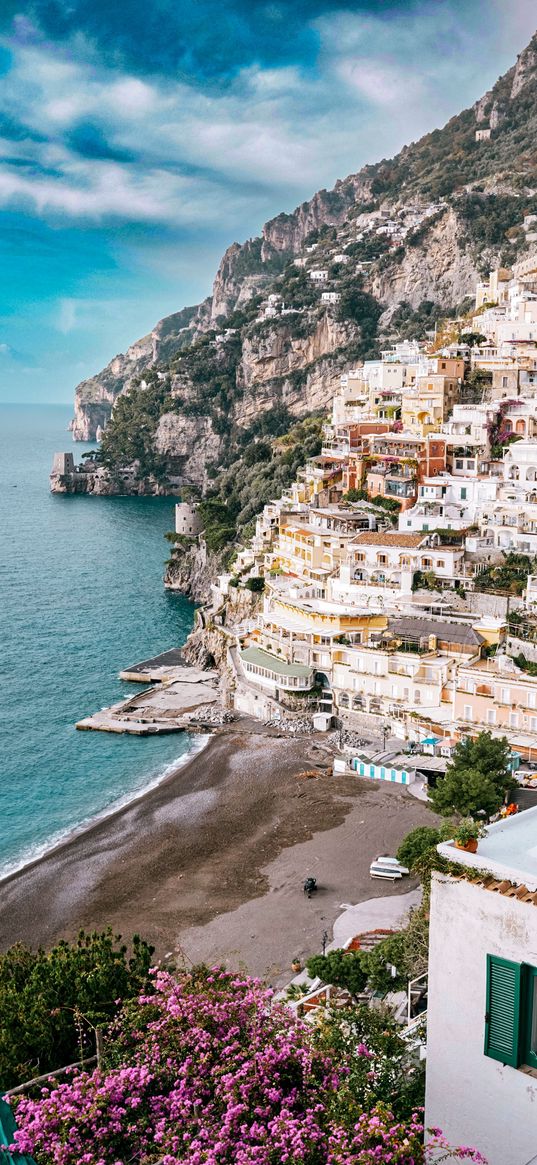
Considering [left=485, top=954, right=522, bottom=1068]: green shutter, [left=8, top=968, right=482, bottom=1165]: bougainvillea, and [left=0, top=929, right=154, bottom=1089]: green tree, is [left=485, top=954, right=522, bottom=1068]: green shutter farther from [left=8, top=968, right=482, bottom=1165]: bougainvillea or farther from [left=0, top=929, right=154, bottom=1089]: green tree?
[left=0, top=929, right=154, bottom=1089]: green tree

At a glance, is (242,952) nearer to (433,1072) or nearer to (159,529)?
(433,1072)

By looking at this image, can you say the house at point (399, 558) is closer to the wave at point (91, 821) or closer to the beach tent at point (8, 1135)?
the wave at point (91, 821)

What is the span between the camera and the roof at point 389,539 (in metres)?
39.8

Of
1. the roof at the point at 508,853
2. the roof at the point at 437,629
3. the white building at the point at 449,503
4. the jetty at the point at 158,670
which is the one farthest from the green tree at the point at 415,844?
the jetty at the point at 158,670

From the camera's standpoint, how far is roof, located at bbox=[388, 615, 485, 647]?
34.4 meters

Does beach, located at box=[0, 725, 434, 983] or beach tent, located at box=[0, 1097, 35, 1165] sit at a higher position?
beach tent, located at box=[0, 1097, 35, 1165]

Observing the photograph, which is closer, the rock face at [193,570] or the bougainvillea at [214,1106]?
the bougainvillea at [214,1106]

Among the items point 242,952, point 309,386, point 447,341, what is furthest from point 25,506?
point 242,952

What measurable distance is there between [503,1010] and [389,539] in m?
33.5

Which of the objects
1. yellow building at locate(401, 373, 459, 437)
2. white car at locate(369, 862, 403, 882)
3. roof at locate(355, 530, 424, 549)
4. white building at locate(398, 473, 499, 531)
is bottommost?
white car at locate(369, 862, 403, 882)

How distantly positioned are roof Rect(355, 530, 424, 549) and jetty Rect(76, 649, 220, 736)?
9072mm

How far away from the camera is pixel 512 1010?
7156 millimetres

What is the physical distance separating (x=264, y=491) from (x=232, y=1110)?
59.4 meters

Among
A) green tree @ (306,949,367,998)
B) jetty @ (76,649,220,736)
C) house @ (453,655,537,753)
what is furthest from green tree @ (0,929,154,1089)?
jetty @ (76,649,220,736)
